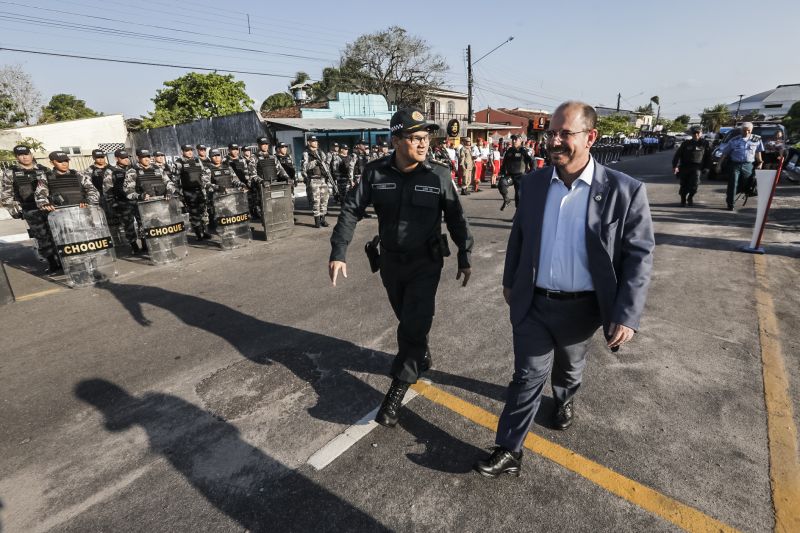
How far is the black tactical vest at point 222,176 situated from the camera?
25.6 ft

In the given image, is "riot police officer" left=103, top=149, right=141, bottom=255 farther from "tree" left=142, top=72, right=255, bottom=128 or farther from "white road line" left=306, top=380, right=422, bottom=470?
"tree" left=142, top=72, right=255, bottom=128

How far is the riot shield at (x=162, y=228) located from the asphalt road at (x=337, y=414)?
1521 millimetres

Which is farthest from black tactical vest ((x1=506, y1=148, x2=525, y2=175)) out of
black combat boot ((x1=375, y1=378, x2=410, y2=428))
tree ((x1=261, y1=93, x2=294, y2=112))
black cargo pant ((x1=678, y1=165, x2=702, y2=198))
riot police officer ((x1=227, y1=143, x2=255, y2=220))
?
tree ((x1=261, y1=93, x2=294, y2=112))

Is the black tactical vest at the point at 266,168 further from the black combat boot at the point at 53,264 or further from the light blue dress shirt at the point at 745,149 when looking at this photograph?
the light blue dress shirt at the point at 745,149

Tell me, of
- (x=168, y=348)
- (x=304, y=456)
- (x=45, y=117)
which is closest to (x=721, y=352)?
(x=304, y=456)

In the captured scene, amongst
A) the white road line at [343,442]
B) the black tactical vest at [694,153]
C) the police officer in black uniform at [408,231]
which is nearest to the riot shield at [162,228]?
the police officer in black uniform at [408,231]

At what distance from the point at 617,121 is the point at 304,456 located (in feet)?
184

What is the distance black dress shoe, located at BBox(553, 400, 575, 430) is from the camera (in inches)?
105

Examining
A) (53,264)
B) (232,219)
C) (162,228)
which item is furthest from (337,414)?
(53,264)

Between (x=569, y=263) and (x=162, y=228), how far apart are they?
6.64 meters

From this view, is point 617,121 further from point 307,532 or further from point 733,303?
point 307,532

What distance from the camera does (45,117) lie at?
122 feet

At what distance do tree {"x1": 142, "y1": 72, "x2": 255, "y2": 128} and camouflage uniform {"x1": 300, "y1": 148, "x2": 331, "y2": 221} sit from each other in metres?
22.5

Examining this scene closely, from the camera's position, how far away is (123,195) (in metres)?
7.72
